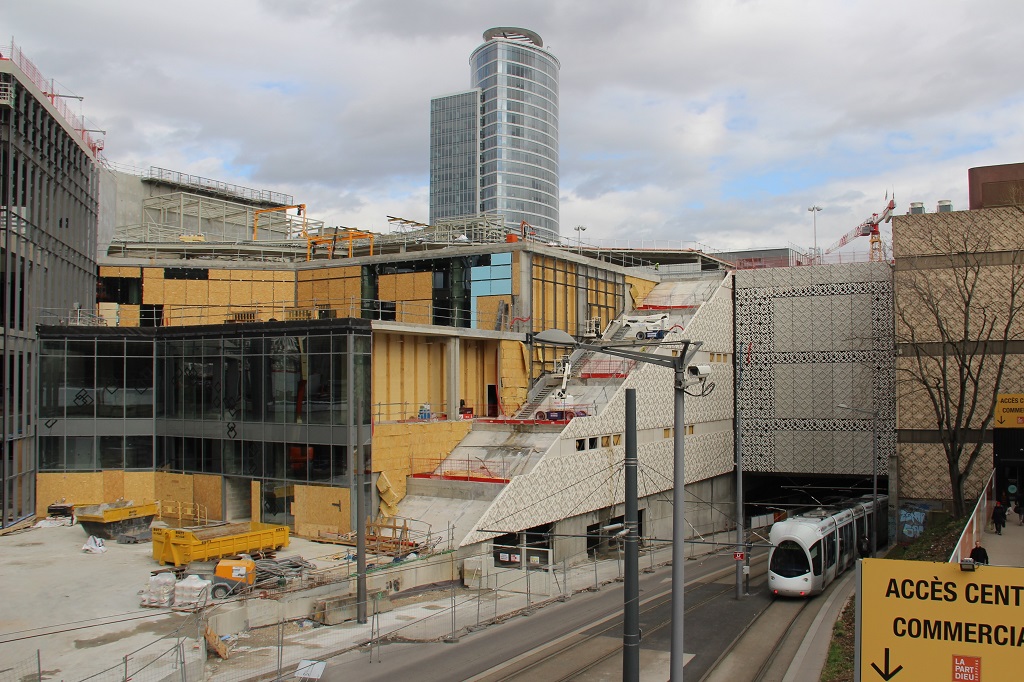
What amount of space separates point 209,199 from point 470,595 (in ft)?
179

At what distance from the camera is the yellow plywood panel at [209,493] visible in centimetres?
3700

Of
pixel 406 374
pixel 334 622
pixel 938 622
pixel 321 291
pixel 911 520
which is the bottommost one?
pixel 911 520

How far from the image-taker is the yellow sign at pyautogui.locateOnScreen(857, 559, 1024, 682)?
11.3m

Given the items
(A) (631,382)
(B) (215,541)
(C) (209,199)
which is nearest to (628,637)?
(B) (215,541)

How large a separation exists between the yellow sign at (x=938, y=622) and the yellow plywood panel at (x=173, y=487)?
1297 inches

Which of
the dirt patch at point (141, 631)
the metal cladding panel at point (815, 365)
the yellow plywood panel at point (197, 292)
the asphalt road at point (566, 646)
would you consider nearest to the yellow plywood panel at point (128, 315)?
the yellow plywood panel at point (197, 292)

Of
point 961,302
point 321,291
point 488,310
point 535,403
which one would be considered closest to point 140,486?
point 321,291

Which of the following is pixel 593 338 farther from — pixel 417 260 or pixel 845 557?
pixel 845 557

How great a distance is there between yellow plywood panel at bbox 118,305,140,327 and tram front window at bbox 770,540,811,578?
3811 cm

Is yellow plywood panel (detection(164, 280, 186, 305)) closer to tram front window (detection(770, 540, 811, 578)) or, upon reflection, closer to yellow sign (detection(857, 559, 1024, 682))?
tram front window (detection(770, 540, 811, 578))

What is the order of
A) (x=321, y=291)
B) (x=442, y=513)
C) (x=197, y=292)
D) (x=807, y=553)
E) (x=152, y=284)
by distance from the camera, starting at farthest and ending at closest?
(x=321, y=291) → (x=197, y=292) → (x=152, y=284) → (x=442, y=513) → (x=807, y=553)

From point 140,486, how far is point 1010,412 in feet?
138

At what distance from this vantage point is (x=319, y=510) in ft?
109

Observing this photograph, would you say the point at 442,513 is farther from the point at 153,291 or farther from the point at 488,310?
the point at 153,291
